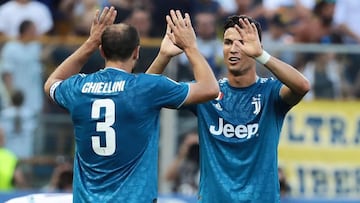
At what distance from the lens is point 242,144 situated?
374 inches

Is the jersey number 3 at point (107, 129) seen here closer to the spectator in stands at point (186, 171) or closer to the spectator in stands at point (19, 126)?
the spectator in stands at point (186, 171)

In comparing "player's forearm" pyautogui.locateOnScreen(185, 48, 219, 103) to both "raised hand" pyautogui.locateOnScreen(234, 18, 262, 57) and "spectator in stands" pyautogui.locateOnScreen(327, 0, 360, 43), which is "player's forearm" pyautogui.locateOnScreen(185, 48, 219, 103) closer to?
"raised hand" pyautogui.locateOnScreen(234, 18, 262, 57)

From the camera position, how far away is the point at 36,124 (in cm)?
1539

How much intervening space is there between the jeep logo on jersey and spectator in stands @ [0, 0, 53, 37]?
7.34 metres

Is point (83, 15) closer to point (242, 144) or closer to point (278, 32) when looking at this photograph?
point (278, 32)

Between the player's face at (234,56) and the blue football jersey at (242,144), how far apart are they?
0.16 metres

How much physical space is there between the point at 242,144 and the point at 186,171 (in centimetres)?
559

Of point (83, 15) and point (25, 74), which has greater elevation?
point (83, 15)

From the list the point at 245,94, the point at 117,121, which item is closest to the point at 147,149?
A: the point at 117,121

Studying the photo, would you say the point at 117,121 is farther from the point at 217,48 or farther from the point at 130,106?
the point at 217,48

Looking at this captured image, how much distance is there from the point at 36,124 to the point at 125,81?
6.81m

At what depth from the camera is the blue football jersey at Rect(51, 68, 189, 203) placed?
8711 millimetres

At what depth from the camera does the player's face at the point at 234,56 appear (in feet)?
31.5

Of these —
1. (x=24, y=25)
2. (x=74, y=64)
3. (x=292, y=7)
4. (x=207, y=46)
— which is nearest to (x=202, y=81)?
(x=74, y=64)
